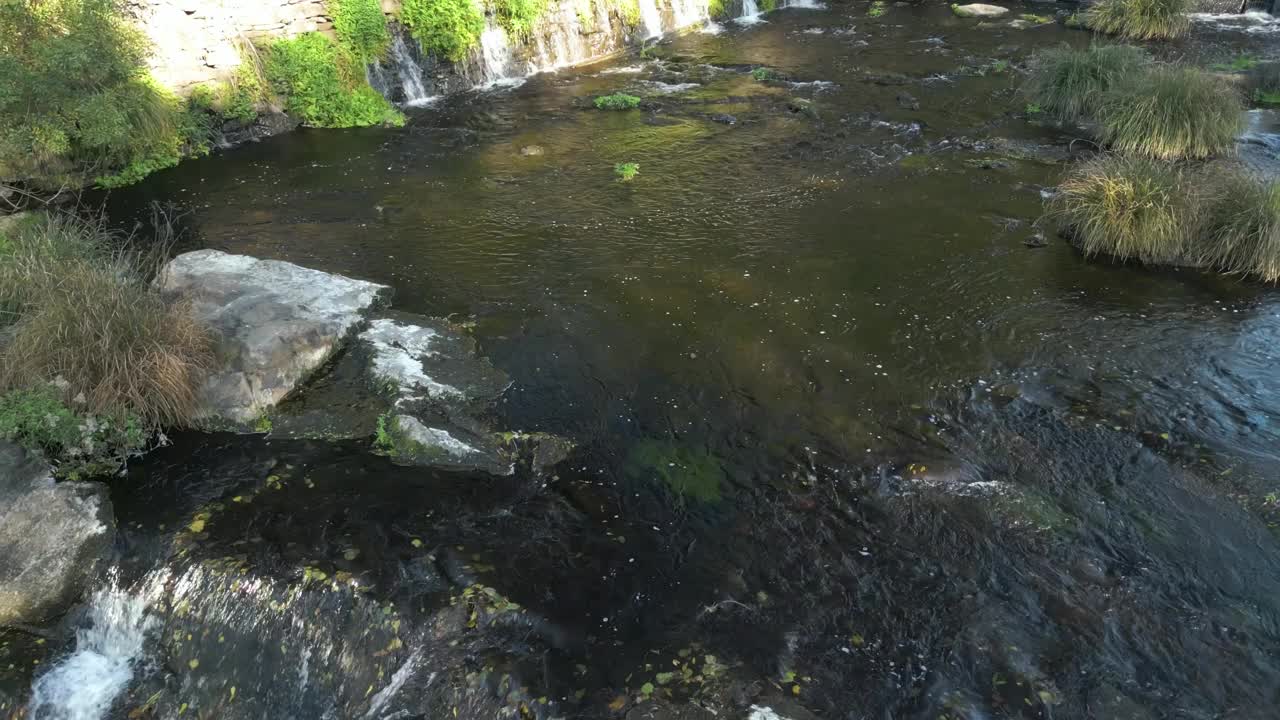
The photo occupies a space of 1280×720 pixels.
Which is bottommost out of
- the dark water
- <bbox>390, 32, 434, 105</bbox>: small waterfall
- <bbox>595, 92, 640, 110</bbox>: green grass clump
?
the dark water

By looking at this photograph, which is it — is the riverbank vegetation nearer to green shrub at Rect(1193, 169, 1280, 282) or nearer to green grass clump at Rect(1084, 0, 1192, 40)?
green shrub at Rect(1193, 169, 1280, 282)

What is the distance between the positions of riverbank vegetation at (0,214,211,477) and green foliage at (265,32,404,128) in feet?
27.1

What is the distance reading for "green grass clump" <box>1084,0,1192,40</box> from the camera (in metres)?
19.3

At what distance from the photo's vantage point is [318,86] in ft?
51.6

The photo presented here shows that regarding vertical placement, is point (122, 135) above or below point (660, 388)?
above

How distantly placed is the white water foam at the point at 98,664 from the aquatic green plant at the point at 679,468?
12.8 ft

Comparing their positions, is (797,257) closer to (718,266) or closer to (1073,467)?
(718,266)

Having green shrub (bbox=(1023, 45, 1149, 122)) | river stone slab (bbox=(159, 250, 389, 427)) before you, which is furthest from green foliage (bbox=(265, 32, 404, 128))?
green shrub (bbox=(1023, 45, 1149, 122))

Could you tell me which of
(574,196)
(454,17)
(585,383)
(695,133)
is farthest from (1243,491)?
(454,17)

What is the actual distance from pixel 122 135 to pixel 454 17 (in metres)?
7.17

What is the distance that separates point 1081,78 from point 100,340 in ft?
49.8

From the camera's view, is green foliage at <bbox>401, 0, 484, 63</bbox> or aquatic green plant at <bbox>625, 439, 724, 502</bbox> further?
green foliage at <bbox>401, 0, 484, 63</bbox>

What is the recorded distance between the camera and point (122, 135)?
12523 millimetres

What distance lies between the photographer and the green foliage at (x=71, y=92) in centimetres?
1161
